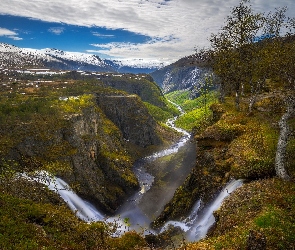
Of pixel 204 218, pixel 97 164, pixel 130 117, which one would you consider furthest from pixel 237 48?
pixel 130 117

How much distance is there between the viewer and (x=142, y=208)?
82312mm

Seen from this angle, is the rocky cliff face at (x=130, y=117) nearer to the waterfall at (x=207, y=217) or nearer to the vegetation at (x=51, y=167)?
the vegetation at (x=51, y=167)

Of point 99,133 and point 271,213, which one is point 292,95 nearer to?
point 271,213

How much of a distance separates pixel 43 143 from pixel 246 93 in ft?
182

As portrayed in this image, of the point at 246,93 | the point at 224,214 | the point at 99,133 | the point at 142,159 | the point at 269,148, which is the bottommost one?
the point at 142,159

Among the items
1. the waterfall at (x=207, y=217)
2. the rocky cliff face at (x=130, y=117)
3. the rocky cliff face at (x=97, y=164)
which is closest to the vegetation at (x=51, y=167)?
the rocky cliff face at (x=97, y=164)

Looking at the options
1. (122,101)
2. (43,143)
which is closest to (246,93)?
(43,143)

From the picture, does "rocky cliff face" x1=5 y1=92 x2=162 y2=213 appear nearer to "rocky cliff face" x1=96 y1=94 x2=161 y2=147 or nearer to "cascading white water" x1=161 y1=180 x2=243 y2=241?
"rocky cliff face" x1=96 y1=94 x2=161 y2=147

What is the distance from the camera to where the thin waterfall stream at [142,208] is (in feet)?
109

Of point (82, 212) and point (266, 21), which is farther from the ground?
point (266, 21)

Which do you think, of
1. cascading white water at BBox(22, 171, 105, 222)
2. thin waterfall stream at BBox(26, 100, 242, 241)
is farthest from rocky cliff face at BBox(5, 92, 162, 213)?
thin waterfall stream at BBox(26, 100, 242, 241)

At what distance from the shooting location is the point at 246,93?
73.3m

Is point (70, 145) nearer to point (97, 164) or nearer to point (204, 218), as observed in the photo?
point (97, 164)

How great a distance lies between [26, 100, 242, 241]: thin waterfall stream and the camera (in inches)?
1309
